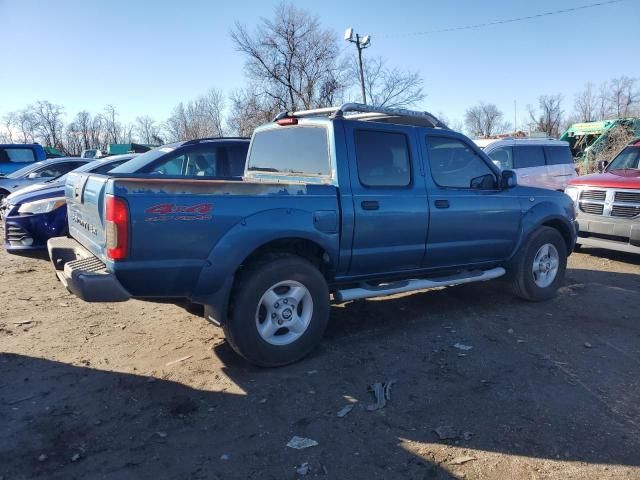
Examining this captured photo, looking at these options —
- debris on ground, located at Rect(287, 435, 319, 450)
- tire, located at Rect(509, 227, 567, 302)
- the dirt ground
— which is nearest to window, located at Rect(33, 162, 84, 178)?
the dirt ground

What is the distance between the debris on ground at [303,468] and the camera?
9.04ft

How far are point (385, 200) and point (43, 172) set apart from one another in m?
10.9

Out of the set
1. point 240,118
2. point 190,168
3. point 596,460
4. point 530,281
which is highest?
point 240,118

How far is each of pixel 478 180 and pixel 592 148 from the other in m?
19.8

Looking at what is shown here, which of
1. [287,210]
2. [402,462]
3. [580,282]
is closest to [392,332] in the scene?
[287,210]

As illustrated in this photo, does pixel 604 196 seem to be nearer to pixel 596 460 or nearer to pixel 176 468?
pixel 596 460

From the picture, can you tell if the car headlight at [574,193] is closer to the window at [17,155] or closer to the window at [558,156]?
the window at [558,156]

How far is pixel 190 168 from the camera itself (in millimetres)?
7184

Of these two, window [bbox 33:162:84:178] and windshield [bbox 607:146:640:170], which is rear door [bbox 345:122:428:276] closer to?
windshield [bbox 607:146:640:170]

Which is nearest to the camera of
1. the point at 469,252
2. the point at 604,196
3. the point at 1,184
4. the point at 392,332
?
the point at 392,332

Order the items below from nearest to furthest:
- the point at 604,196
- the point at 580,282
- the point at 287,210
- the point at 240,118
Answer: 1. the point at 287,210
2. the point at 580,282
3. the point at 604,196
4. the point at 240,118

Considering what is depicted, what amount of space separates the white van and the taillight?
9371 millimetres

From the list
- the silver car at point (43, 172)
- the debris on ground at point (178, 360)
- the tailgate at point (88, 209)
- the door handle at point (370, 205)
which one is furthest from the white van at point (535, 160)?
the silver car at point (43, 172)

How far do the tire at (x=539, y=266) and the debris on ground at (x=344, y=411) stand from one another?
3.14 metres
